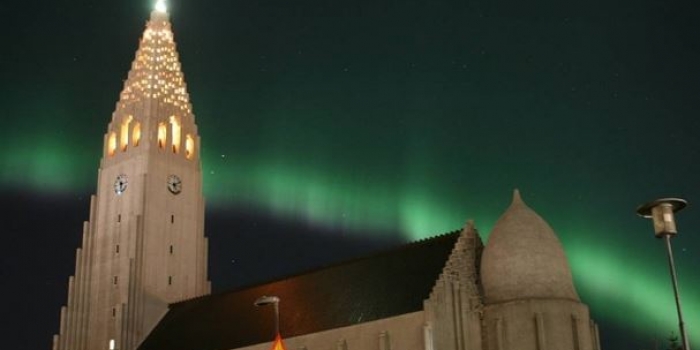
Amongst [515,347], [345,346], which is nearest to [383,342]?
[345,346]

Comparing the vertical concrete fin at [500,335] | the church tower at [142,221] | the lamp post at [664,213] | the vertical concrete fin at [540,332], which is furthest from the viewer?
the church tower at [142,221]

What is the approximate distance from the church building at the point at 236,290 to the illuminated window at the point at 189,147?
84 millimetres

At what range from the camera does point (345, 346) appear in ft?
173

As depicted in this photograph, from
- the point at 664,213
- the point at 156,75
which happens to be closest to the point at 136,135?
the point at 156,75

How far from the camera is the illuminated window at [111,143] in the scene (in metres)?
79.6

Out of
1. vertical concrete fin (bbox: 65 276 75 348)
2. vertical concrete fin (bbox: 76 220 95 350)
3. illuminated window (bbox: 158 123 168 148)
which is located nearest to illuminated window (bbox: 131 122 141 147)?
illuminated window (bbox: 158 123 168 148)

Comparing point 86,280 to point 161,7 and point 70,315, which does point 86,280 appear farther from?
point 161,7

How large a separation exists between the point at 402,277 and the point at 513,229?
22.8ft

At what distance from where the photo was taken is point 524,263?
5150 centimetres

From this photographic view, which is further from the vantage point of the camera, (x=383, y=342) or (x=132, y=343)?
(x=132, y=343)

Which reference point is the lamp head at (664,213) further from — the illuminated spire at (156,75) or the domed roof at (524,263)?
the illuminated spire at (156,75)

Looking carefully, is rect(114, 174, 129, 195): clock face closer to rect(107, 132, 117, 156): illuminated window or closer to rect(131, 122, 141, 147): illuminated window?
rect(131, 122, 141, 147): illuminated window

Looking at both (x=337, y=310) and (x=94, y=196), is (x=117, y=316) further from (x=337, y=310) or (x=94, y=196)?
(x=337, y=310)

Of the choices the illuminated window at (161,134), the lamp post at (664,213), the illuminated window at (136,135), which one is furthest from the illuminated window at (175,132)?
the lamp post at (664,213)
